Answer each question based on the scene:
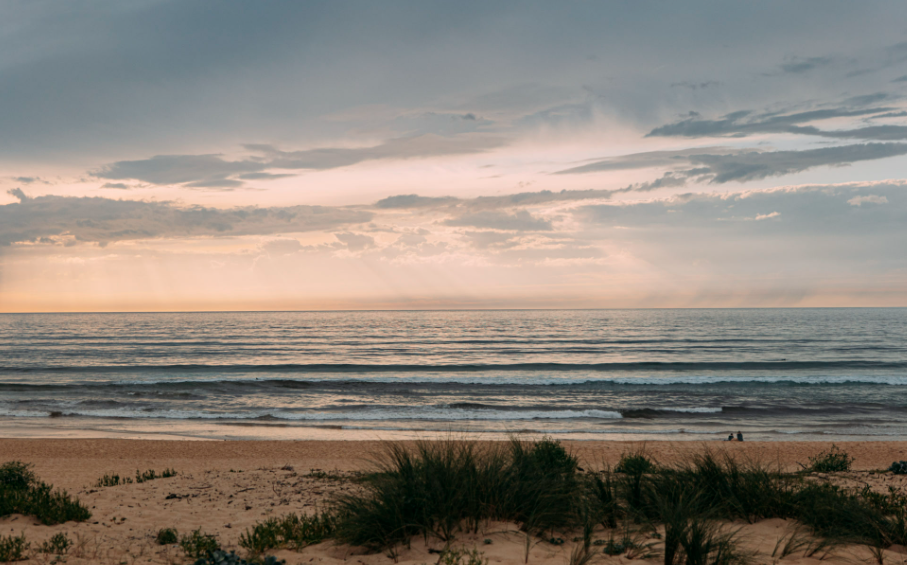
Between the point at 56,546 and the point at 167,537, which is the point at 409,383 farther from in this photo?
the point at 56,546

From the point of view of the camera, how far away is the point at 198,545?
5.39 meters

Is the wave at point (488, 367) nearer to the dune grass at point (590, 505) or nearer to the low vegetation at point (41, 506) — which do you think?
the low vegetation at point (41, 506)

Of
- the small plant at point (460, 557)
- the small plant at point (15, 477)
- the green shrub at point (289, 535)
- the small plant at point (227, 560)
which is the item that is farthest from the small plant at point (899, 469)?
the small plant at point (15, 477)

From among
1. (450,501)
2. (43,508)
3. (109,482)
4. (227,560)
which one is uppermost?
(450,501)

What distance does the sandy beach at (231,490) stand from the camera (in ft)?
16.3

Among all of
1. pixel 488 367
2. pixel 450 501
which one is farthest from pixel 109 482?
pixel 488 367

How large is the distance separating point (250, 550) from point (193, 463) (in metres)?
8.74

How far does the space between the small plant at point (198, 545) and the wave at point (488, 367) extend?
2965cm

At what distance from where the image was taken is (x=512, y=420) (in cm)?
1989

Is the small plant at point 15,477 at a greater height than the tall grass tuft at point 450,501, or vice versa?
the tall grass tuft at point 450,501

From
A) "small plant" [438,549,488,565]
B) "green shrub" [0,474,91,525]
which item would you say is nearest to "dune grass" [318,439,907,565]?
"small plant" [438,549,488,565]

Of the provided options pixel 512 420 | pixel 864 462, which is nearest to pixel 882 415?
Result: pixel 864 462

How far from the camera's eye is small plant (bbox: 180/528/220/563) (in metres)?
5.24

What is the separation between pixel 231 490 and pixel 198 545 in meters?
3.53
